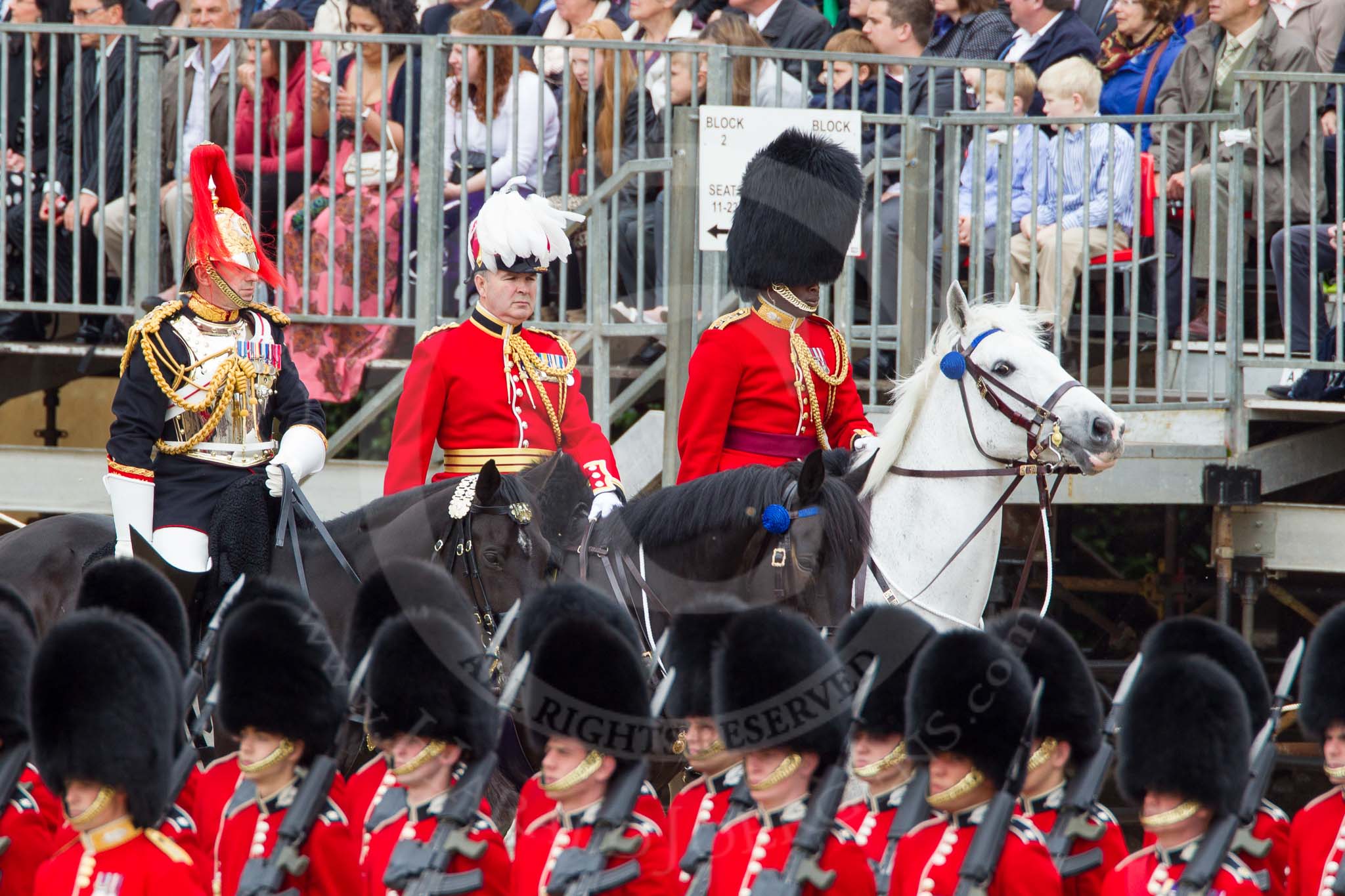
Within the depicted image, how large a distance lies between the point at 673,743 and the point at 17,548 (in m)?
2.27

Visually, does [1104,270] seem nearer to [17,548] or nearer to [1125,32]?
[1125,32]

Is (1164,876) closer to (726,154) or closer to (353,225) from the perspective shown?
(726,154)

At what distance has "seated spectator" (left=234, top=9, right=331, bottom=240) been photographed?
787 cm

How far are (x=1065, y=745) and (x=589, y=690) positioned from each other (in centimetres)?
101

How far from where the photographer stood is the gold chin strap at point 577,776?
399cm

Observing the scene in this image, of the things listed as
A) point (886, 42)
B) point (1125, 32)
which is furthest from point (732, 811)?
point (1125, 32)

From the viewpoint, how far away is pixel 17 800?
437cm

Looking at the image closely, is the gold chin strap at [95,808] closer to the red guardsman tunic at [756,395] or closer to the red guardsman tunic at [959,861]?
the red guardsman tunic at [959,861]

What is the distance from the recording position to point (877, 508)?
574cm

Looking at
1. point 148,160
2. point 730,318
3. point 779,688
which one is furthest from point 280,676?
point 148,160

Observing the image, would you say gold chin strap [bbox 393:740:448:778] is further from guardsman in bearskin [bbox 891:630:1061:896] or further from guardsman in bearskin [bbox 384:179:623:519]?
guardsman in bearskin [bbox 384:179:623:519]

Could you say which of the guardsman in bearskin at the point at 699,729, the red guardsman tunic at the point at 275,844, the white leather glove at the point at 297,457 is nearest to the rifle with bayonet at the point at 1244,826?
the guardsman in bearskin at the point at 699,729

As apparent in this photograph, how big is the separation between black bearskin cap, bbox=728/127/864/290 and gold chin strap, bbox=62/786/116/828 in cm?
299

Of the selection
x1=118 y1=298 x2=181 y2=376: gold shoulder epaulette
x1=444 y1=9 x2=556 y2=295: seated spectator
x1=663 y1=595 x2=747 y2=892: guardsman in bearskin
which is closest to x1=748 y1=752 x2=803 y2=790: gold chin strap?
x1=663 y1=595 x2=747 y2=892: guardsman in bearskin
